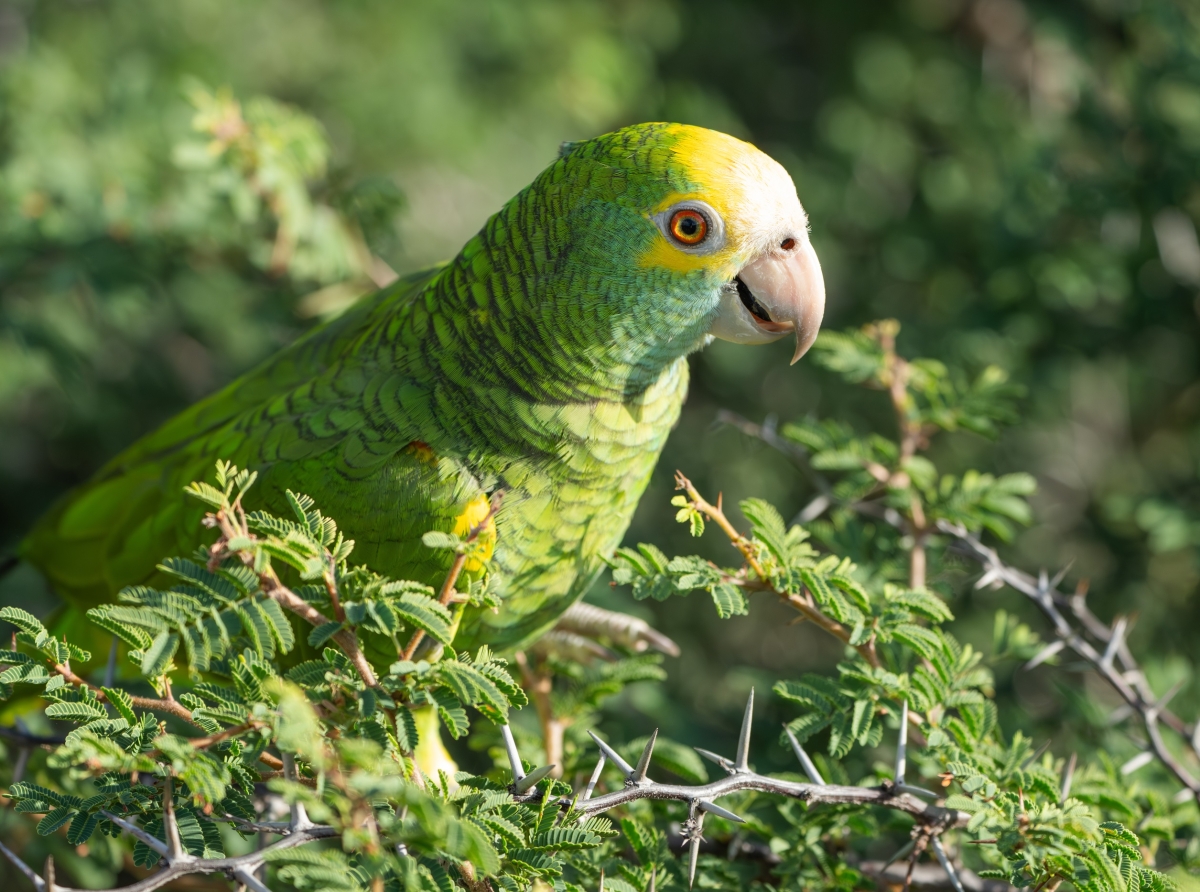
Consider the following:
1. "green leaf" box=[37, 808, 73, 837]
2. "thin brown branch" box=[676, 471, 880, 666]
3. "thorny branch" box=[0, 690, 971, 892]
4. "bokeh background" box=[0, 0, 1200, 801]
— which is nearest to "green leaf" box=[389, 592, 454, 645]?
"thorny branch" box=[0, 690, 971, 892]

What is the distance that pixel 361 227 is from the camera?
290cm

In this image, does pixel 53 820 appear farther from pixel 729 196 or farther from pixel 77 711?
pixel 729 196

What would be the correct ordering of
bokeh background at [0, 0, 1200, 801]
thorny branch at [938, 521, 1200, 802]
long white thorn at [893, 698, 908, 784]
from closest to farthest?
long white thorn at [893, 698, 908, 784]
thorny branch at [938, 521, 1200, 802]
bokeh background at [0, 0, 1200, 801]

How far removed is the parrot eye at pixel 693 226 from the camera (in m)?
1.75

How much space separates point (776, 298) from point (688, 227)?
0.80ft

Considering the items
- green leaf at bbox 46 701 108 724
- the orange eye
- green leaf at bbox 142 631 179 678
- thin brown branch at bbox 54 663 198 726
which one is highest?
the orange eye

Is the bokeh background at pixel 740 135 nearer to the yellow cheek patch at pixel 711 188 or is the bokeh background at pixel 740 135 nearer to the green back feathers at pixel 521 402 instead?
the green back feathers at pixel 521 402

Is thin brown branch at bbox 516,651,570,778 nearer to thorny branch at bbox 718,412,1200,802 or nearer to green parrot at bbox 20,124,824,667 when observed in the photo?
green parrot at bbox 20,124,824,667

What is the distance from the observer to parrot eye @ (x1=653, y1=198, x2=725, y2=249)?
1749 mm

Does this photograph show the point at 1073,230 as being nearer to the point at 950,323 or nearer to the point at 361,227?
the point at 950,323

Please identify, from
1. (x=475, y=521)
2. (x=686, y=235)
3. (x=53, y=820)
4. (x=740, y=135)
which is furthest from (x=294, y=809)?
(x=740, y=135)

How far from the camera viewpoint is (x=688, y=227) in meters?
1.76

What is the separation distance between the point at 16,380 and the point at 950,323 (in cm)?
341

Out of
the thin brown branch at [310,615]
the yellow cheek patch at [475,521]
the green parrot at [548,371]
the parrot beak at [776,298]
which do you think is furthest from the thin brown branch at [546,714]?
the parrot beak at [776,298]
